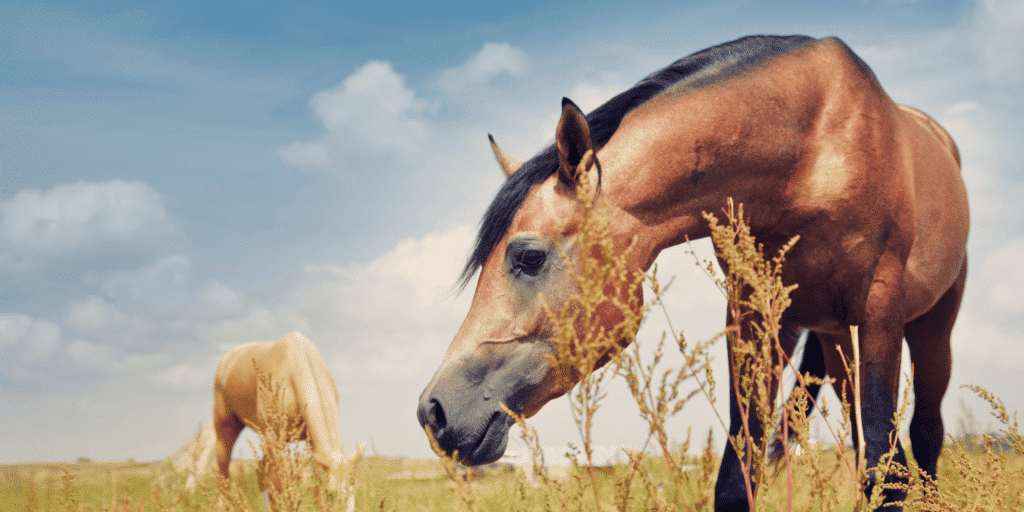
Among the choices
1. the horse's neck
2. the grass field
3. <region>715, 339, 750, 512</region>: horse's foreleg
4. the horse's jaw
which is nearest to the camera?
the grass field

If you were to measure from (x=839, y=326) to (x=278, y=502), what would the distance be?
2.68 meters

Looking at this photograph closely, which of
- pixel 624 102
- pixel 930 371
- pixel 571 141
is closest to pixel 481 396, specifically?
pixel 571 141

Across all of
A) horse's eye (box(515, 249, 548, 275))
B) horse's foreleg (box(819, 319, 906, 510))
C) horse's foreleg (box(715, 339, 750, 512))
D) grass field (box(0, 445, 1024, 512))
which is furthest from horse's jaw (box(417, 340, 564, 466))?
horse's foreleg (box(819, 319, 906, 510))

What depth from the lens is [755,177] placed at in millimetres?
2904

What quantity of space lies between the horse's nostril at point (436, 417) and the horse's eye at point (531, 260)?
2.14 ft

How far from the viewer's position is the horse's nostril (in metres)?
2.40

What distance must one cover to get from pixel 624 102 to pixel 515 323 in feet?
4.06

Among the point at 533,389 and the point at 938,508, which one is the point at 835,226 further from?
the point at 533,389

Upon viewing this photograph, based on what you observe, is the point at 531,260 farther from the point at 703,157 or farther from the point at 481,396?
the point at 703,157

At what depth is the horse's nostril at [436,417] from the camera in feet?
7.89

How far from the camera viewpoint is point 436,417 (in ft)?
7.98

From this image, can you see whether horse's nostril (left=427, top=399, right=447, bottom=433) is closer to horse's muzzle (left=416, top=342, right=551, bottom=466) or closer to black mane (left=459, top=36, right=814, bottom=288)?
horse's muzzle (left=416, top=342, right=551, bottom=466)

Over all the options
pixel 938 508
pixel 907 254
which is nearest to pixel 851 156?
pixel 907 254

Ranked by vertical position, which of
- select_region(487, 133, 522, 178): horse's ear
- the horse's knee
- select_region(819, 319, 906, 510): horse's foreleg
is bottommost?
the horse's knee
